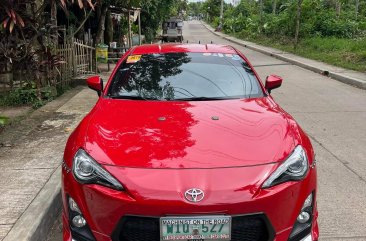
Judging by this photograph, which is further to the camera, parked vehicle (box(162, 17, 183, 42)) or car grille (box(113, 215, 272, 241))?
parked vehicle (box(162, 17, 183, 42))

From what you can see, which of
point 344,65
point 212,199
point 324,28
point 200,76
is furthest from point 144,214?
point 324,28

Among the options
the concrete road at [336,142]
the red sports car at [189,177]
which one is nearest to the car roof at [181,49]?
the red sports car at [189,177]

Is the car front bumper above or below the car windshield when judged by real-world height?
below

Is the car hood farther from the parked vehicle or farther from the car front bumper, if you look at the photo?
the parked vehicle

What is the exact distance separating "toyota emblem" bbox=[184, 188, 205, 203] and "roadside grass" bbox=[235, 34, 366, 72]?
12439 mm

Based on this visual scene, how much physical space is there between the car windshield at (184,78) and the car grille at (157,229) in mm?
1580

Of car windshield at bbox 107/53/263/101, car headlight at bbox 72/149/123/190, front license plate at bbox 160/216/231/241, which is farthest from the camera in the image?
car windshield at bbox 107/53/263/101

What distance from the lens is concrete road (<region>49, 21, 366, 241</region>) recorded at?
388 cm

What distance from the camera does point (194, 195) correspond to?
2.52 metres

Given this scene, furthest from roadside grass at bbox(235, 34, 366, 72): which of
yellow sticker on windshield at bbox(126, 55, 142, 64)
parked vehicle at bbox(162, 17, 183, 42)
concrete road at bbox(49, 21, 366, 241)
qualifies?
parked vehicle at bbox(162, 17, 183, 42)

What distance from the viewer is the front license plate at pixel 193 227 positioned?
8.24ft

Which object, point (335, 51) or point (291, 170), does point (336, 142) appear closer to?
point (291, 170)

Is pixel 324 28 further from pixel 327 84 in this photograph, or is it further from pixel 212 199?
pixel 212 199

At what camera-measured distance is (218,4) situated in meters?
80.1
